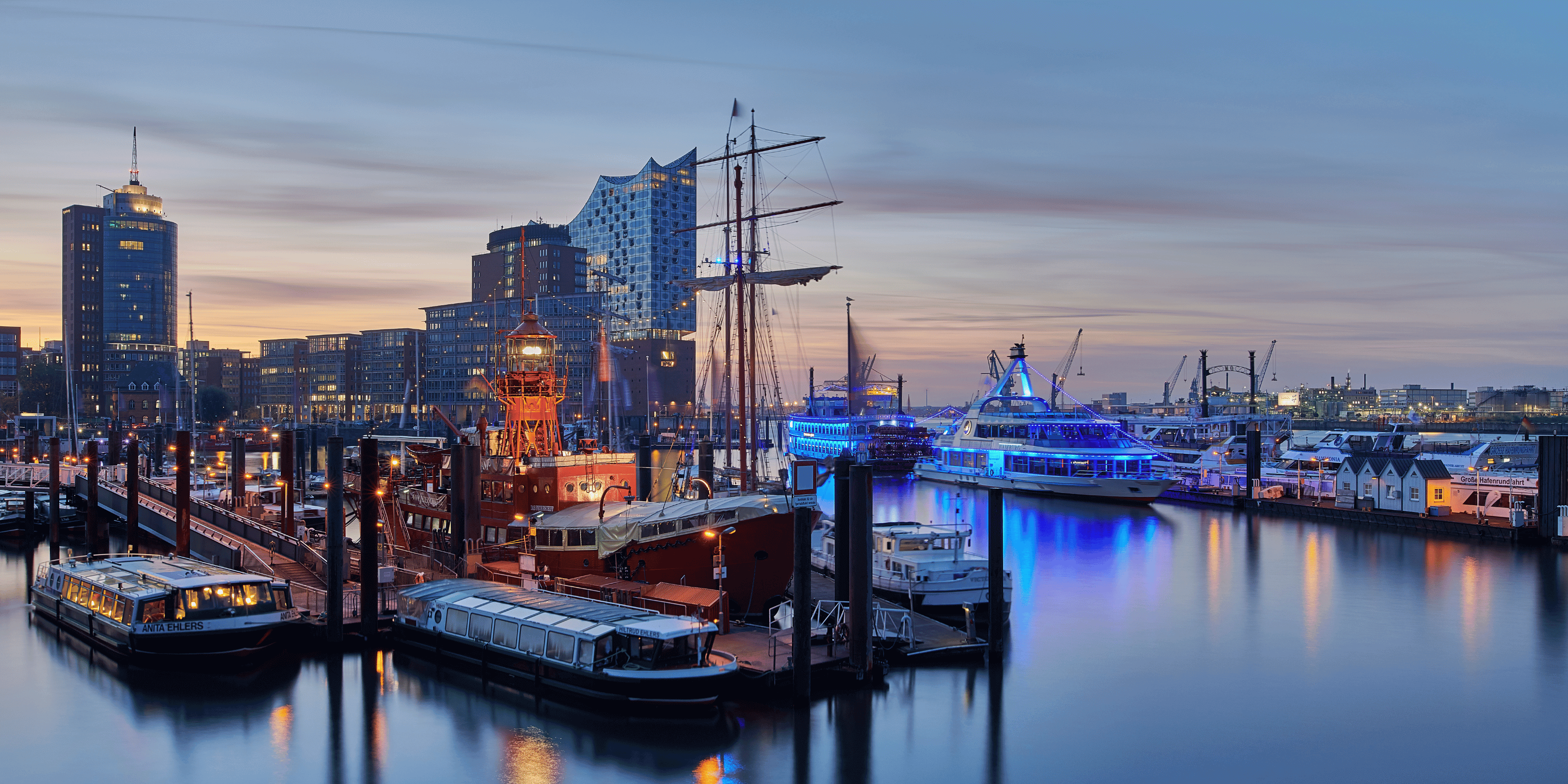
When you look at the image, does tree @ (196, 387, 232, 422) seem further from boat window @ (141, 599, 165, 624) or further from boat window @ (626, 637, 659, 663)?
boat window @ (626, 637, 659, 663)

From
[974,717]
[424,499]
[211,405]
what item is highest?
[211,405]

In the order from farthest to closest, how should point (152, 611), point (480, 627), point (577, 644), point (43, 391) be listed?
point (43, 391) → point (152, 611) → point (480, 627) → point (577, 644)

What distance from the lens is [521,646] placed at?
26812mm

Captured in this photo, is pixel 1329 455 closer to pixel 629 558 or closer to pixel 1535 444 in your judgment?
pixel 1535 444

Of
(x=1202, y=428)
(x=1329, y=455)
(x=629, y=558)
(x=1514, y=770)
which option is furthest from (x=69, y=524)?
(x=1202, y=428)

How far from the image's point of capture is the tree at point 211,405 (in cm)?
19175

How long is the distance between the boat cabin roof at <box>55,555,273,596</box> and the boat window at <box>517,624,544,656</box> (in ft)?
28.8

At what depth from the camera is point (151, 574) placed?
31.7m

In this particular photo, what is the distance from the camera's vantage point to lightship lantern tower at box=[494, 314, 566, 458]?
4088 centimetres

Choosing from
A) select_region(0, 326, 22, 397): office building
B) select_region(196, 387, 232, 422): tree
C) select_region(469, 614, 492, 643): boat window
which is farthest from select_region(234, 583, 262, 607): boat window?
select_region(0, 326, 22, 397): office building

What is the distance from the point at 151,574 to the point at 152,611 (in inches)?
93.4

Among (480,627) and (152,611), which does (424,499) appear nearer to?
(152,611)

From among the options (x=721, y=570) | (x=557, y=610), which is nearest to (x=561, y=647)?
(x=557, y=610)

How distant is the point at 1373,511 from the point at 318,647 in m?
61.4
